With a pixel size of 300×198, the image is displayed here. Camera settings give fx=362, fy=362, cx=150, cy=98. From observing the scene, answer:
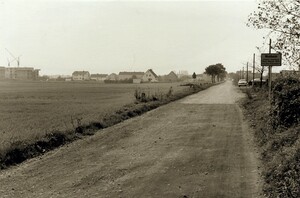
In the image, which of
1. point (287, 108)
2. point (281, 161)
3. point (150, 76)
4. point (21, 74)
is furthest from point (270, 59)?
point (21, 74)

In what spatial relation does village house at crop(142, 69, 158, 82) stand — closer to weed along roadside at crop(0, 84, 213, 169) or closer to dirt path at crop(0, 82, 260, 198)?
weed along roadside at crop(0, 84, 213, 169)

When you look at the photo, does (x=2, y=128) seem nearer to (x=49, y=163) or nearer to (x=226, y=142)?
(x=49, y=163)

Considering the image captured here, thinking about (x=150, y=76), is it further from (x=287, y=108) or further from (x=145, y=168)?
(x=145, y=168)

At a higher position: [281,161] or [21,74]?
[21,74]

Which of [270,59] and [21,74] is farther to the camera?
[21,74]

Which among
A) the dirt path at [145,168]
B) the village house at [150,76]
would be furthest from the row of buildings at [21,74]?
the dirt path at [145,168]

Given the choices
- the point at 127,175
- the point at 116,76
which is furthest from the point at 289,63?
the point at 116,76

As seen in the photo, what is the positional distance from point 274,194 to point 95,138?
7.94 m

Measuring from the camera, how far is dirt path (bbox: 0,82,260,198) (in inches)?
283

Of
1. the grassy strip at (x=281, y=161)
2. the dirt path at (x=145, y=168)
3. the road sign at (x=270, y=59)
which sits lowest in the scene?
the dirt path at (x=145, y=168)

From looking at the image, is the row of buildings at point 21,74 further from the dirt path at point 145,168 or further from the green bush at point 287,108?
the green bush at point 287,108

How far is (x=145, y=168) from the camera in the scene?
29.1 feet

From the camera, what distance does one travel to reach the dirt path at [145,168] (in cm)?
720

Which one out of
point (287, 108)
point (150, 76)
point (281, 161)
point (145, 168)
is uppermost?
point (150, 76)
